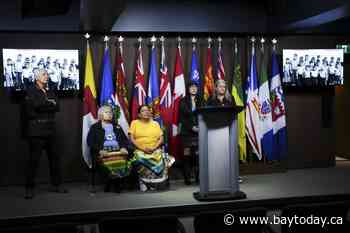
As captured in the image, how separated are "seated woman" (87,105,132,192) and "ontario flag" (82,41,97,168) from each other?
1.16 ft

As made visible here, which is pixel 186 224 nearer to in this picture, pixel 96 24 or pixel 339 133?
pixel 96 24

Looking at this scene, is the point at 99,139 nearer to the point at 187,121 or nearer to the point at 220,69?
the point at 187,121

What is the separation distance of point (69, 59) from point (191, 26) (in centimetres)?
177

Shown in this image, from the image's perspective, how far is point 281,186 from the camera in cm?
639

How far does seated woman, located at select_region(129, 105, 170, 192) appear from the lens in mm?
6145

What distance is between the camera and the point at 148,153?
6184 mm

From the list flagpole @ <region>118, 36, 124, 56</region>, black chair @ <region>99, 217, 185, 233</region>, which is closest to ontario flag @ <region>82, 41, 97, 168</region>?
flagpole @ <region>118, 36, 124, 56</region>

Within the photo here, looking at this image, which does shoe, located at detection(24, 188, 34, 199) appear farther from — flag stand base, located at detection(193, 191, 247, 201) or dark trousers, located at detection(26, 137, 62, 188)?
flag stand base, located at detection(193, 191, 247, 201)

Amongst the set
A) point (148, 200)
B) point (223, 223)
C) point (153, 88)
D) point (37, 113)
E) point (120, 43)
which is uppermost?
point (120, 43)

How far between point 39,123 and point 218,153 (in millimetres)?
2069

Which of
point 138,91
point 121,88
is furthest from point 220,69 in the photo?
point 121,88

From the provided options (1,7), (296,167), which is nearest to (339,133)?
(296,167)

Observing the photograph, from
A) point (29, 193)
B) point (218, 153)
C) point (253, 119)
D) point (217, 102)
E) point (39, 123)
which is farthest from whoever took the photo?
point (253, 119)

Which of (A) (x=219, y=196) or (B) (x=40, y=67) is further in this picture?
(B) (x=40, y=67)
